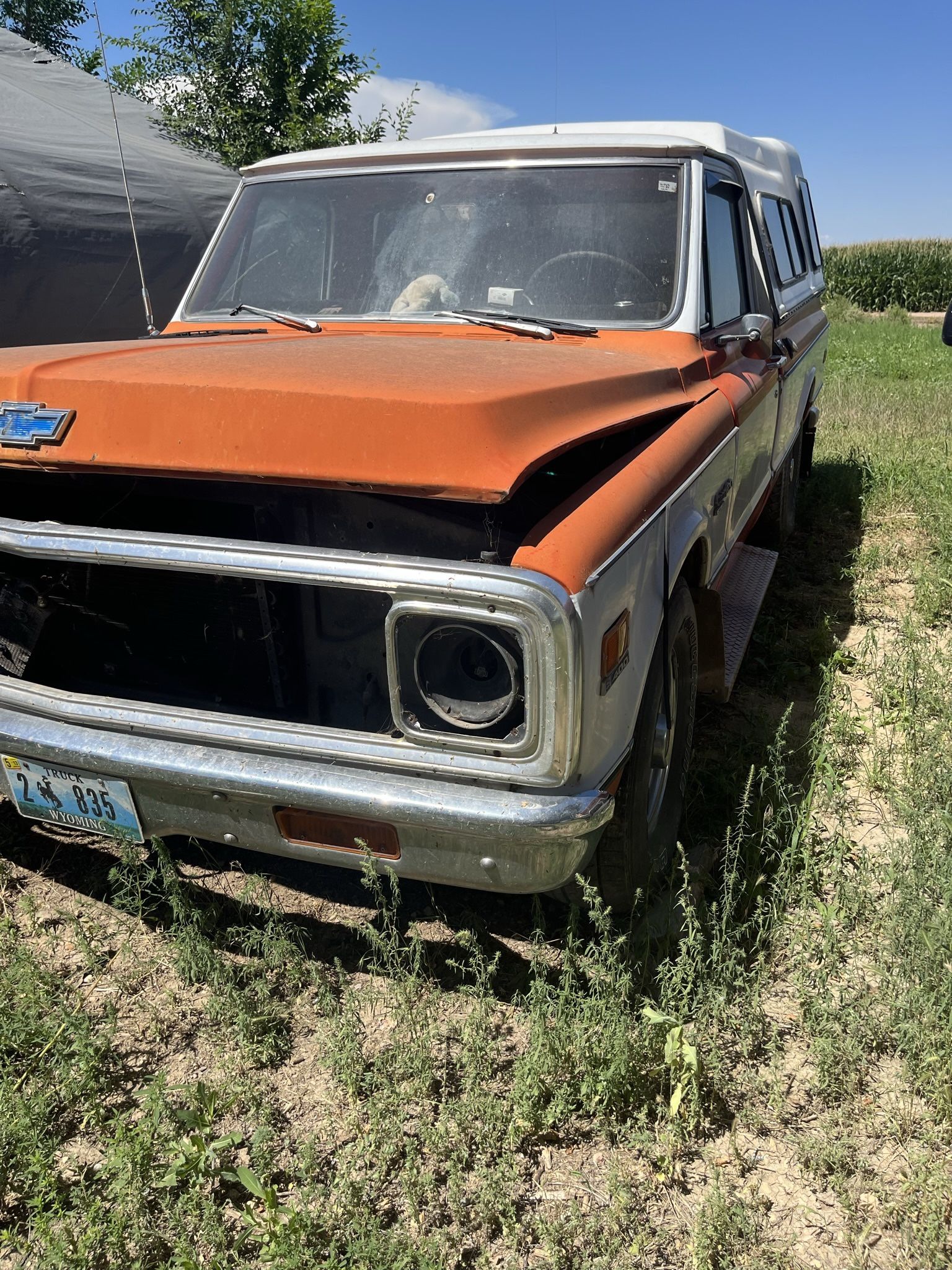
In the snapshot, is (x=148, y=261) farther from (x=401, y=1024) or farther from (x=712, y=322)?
(x=401, y=1024)

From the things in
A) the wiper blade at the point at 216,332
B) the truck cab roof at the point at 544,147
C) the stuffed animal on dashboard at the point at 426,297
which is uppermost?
the truck cab roof at the point at 544,147

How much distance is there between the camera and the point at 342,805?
6.42 feet

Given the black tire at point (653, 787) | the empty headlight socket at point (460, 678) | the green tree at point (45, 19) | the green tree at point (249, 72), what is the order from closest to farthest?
the empty headlight socket at point (460, 678), the black tire at point (653, 787), the green tree at point (249, 72), the green tree at point (45, 19)

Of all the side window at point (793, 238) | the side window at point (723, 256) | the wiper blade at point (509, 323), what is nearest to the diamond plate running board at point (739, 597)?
the side window at point (723, 256)

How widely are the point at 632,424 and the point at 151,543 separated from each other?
4.11 feet

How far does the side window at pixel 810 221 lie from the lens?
6773 millimetres

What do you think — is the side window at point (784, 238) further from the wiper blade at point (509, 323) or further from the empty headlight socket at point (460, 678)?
the empty headlight socket at point (460, 678)

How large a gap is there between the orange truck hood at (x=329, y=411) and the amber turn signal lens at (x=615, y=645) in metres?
0.35

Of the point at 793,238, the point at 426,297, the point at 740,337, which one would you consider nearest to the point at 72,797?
the point at 426,297

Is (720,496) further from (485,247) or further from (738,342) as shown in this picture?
(485,247)

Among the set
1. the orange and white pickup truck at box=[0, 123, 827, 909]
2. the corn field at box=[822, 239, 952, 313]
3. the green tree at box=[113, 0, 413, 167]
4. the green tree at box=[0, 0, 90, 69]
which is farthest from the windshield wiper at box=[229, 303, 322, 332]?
the corn field at box=[822, 239, 952, 313]

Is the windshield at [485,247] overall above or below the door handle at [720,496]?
above

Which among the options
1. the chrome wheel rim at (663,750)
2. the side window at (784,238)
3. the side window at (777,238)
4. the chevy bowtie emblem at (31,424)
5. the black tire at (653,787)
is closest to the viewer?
the chevy bowtie emblem at (31,424)

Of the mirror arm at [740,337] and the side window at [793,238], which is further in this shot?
the side window at [793,238]
